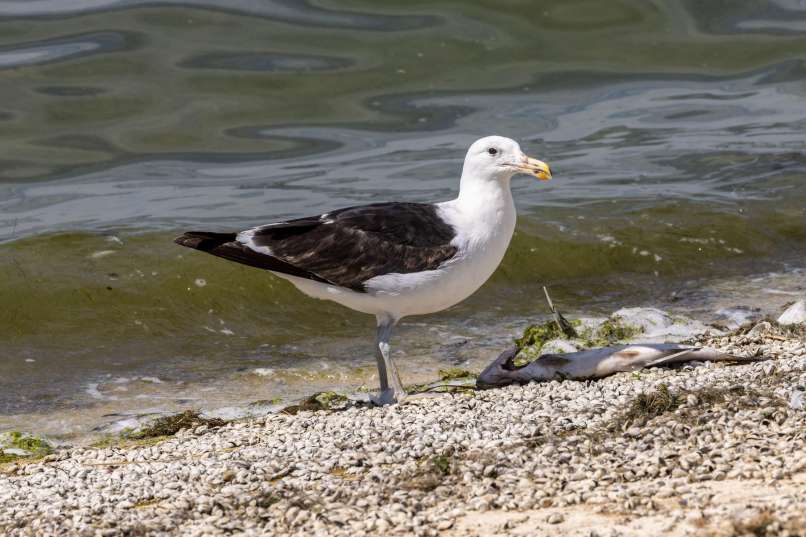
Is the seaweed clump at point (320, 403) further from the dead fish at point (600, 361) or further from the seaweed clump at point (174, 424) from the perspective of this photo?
the dead fish at point (600, 361)

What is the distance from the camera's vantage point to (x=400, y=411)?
6223 mm

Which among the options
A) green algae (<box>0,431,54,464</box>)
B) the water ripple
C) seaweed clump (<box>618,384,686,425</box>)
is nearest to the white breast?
seaweed clump (<box>618,384,686,425</box>)

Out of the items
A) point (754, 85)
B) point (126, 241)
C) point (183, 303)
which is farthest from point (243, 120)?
point (754, 85)

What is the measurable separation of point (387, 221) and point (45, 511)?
257cm

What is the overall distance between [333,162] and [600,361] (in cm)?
741

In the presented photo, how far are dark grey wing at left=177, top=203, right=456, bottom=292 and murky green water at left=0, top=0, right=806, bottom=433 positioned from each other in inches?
53.1

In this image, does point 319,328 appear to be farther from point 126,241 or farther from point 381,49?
point 381,49

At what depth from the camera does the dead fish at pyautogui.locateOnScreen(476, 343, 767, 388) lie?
6617 mm

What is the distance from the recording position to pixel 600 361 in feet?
21.9

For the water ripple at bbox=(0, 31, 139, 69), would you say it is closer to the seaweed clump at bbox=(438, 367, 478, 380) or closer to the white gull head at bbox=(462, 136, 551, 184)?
the seaweed clump at bbox=(438, 367, 478, 380)

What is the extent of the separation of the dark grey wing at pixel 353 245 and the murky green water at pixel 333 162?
135 centimetres

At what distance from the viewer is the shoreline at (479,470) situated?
14.9ft

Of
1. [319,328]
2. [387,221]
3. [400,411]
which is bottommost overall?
[319,328]

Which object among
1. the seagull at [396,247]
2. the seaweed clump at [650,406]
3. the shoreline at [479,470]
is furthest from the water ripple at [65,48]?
the seaweed clump at [650,406]
